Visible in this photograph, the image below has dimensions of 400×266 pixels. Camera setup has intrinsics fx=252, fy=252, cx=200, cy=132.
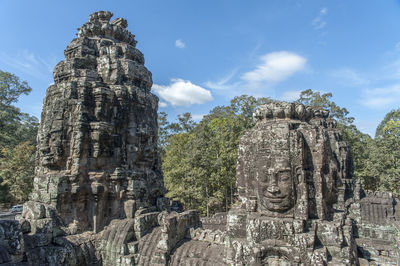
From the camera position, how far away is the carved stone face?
13.0ft

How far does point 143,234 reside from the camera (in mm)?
6480

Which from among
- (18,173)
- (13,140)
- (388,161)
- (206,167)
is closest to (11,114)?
(13,140)

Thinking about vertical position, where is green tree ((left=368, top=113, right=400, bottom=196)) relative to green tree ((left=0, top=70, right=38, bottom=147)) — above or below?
below

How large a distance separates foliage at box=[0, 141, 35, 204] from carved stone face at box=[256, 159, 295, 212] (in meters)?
19.2

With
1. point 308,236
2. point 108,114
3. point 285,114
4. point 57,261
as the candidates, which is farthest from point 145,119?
point 308,236

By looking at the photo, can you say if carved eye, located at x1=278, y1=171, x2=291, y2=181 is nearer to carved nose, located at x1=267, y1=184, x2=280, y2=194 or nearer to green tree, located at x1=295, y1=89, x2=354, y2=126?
carved nose, located at x1=267, y1=184, x2=280, y2=194

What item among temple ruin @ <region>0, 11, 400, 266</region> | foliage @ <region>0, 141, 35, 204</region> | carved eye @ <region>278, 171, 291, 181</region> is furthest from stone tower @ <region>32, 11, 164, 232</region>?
foliage @ <region>0, 141, 35, 204</region>

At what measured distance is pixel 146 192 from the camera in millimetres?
8688

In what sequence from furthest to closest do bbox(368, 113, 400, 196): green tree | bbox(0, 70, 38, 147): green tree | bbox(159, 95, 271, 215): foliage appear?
bbox(0, 70, 38, 147): green tree
bbox(368, 113, 400, 196): green tree
bbox(159, 95, 271, 215): foliage

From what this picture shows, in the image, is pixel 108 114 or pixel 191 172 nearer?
pixel 108 114

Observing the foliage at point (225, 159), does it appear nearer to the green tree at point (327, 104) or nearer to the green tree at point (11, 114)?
the green tree at point (327, 104)

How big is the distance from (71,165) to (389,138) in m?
20.3

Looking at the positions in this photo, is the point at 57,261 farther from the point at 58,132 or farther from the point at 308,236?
the point at 308,236

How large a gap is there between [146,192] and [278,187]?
5764mm
